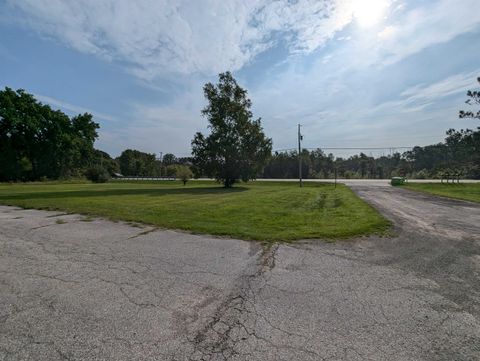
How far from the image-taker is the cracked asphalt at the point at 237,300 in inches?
95.9

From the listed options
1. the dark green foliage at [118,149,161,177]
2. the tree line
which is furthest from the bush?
the dark green foliage at [118,149,161,177]

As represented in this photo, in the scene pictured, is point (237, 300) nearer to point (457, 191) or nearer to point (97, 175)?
point (457, 191)

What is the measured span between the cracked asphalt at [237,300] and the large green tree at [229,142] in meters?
22.6

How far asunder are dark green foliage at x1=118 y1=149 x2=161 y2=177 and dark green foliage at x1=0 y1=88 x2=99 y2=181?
38.5 meters

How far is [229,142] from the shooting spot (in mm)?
28312

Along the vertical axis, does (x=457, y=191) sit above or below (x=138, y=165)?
below

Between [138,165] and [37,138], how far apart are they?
45.5 m

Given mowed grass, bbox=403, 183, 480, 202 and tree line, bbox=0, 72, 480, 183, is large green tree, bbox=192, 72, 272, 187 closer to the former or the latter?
tree line, bbox=0, 72, 480, 183

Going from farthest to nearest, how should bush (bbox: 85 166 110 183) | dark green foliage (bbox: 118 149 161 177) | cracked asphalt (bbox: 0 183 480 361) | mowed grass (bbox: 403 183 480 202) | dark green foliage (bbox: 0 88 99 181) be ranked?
dark green foliage (bbox: 118 149 161 177) < bush (bbox: 85 166 110 183) < dark green foliage (bbox: 0 88 99 181) < mowed grass (bbox: 403 183 480 202) < cracked asphalt (bbox: 0 183 480 361)

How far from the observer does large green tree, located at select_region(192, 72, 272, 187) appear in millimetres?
28328

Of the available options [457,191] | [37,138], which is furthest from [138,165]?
[457,191]

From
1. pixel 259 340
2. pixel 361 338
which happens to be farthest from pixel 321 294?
pixel 259 340

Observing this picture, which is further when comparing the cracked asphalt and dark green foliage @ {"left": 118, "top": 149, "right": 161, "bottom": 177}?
dark green foliage @ {"left": 118, "top": 149, "right": 161, "bottom": 177}

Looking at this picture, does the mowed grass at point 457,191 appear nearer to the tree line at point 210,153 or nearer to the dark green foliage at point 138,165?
the tree line at point 210,153
